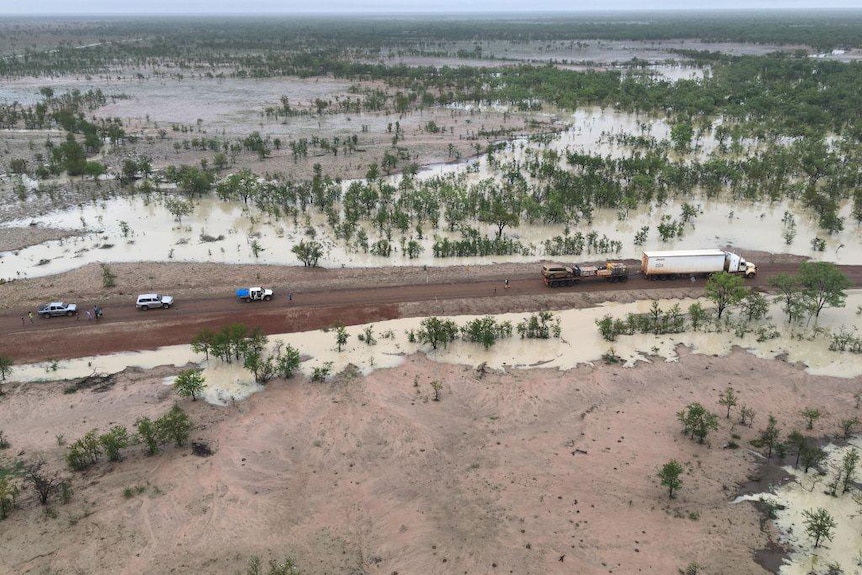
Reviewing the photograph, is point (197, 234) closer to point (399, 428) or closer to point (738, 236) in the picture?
point (399, 428)

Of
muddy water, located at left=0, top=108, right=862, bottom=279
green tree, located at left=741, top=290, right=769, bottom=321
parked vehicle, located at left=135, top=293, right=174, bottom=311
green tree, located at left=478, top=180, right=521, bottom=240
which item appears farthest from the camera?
green tree, located at left=478, top=180, right=521, bottom=240

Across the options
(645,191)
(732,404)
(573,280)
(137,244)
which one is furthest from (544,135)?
(732,404)

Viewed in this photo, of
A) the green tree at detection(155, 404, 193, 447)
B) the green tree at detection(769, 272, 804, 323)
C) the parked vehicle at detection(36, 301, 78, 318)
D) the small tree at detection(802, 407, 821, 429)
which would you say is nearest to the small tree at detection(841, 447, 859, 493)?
the small tree at detection(802, 407, 821, 429)

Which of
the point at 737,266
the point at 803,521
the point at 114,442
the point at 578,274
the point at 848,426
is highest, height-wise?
the point at 737,266

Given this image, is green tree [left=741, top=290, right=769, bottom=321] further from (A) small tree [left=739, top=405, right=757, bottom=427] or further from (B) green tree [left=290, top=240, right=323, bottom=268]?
(B) green tree [left=290, top=240, right=323, bottom=268]

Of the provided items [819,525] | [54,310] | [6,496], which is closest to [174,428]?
[6,496]

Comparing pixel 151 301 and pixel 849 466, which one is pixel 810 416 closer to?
pixel 849 466

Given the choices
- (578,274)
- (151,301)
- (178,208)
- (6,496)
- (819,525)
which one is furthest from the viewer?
(178,208)
